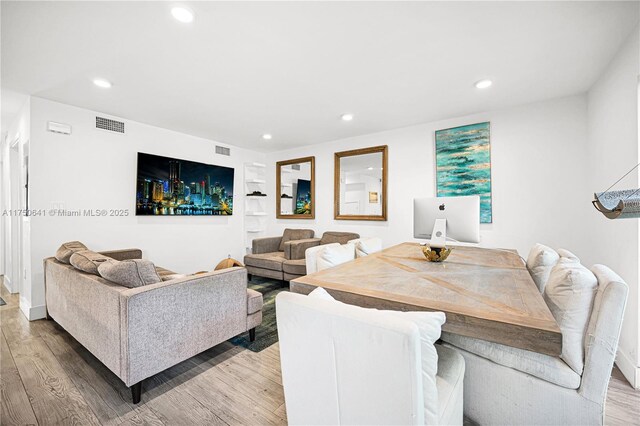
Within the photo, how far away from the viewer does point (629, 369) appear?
183 centimetres

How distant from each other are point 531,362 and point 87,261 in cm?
284

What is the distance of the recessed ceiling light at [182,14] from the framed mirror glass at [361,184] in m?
3.05

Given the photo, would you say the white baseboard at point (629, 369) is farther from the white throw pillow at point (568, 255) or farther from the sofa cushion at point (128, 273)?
the sofa cushion at point (128, 273)

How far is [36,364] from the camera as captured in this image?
2006 millimetres

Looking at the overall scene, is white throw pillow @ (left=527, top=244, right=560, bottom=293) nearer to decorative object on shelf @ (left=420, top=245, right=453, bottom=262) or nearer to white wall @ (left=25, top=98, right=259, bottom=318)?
decorative object on shelf @ (left=420, top=245, right=453, bottom=262)

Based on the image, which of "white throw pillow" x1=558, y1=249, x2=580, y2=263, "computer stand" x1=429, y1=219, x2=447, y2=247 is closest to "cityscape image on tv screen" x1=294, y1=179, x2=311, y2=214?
"computer stand" x1=429, y1=219, x2=447, y2=247

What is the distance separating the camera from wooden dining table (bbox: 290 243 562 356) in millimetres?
866

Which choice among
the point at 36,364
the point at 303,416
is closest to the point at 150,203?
the point at 36,364

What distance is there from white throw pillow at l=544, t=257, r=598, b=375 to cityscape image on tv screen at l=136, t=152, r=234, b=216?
4403 mm

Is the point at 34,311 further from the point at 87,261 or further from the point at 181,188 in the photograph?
the point at 181,188

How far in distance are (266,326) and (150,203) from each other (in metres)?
2.54

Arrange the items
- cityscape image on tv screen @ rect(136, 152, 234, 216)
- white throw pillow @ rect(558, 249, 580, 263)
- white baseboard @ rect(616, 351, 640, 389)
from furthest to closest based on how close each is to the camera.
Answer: cityscape image on tv screen @ rect(136, 152, 234, 216) < white baseboard @ rect(616, 351, 640, 389) < white throw pillow @ rect(558, 249, 580, 263)

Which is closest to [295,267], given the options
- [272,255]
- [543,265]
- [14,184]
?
[272,255]

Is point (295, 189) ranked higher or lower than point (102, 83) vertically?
lower
